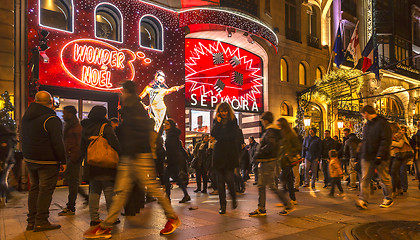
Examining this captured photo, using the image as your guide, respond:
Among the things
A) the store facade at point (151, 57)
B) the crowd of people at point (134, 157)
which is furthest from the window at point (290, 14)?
the crowd of people at point (134, 157)

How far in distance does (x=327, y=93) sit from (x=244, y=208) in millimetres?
14340

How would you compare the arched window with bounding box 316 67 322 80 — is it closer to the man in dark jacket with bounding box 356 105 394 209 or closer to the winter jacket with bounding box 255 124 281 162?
the man in dark jacket with bounding box 356 105 394 209

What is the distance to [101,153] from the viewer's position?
4777mm

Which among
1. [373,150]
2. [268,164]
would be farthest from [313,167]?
[268,164]

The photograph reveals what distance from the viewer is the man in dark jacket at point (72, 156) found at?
6.28 metres

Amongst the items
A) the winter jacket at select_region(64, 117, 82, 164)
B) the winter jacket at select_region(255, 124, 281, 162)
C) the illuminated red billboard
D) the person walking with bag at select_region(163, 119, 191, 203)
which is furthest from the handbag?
the illuminated red billboard

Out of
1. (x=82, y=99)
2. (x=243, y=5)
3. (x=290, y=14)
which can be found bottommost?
(x=82, y=99)

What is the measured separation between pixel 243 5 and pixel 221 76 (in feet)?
11.5

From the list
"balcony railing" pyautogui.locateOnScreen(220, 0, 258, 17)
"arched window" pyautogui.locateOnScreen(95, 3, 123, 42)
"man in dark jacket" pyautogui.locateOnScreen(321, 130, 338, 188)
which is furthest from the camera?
"balcony railing" pyautogui.locateOnScreen(220, 0, 258, 17)

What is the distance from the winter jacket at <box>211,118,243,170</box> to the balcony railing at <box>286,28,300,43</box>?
15.2 m

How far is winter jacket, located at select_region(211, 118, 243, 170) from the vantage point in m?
6.13

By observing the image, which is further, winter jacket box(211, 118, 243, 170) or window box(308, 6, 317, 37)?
window box(308, 6, 317, 37)

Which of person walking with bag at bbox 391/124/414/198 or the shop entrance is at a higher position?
the shop entrance

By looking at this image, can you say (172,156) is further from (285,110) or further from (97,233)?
(285,110)
